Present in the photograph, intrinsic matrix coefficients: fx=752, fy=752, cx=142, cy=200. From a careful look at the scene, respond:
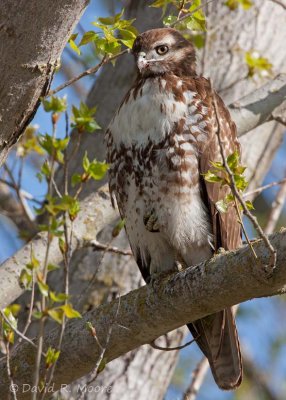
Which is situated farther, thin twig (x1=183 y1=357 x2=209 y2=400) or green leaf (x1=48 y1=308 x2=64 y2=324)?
thin twig (x1=183 y1=357 x2=209 y2=400)

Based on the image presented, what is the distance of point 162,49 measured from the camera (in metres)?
4.70

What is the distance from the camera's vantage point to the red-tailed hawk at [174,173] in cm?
420

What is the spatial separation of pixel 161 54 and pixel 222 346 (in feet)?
5.99

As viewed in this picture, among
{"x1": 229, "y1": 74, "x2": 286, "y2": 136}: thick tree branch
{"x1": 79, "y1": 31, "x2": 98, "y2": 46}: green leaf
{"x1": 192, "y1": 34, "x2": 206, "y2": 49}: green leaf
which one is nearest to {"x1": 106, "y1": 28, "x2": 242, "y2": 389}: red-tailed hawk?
{"x1": 229, "y1": 74, "x2": 286, "y2": 136}: thick tree branch

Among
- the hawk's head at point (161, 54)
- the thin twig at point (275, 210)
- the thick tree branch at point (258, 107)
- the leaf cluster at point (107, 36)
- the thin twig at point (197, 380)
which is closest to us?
the leaf cluster at point (107, 36)

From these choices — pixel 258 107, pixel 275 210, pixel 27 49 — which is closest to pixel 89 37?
pixel 27 49

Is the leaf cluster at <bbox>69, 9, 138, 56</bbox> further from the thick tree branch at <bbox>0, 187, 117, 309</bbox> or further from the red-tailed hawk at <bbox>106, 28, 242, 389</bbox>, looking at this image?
the thick tree branch at <bbox>0, 187, 117, 309</bbox>

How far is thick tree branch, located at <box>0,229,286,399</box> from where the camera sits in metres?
3.17

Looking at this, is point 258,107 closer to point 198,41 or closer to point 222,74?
point 198,41

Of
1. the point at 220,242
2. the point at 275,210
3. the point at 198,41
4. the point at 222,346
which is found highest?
the point at 198,41

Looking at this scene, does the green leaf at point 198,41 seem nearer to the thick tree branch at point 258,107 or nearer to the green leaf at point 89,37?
the thick tree branch at point 258,107

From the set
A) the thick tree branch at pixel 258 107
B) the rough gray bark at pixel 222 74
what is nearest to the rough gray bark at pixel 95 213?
the thick tree branch at pixel 258 107

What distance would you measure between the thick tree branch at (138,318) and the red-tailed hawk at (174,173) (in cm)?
70

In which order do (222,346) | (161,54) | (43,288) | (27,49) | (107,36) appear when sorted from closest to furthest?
(43,288)
(27,49)
(107,36)
(222,346)
(161,54)
